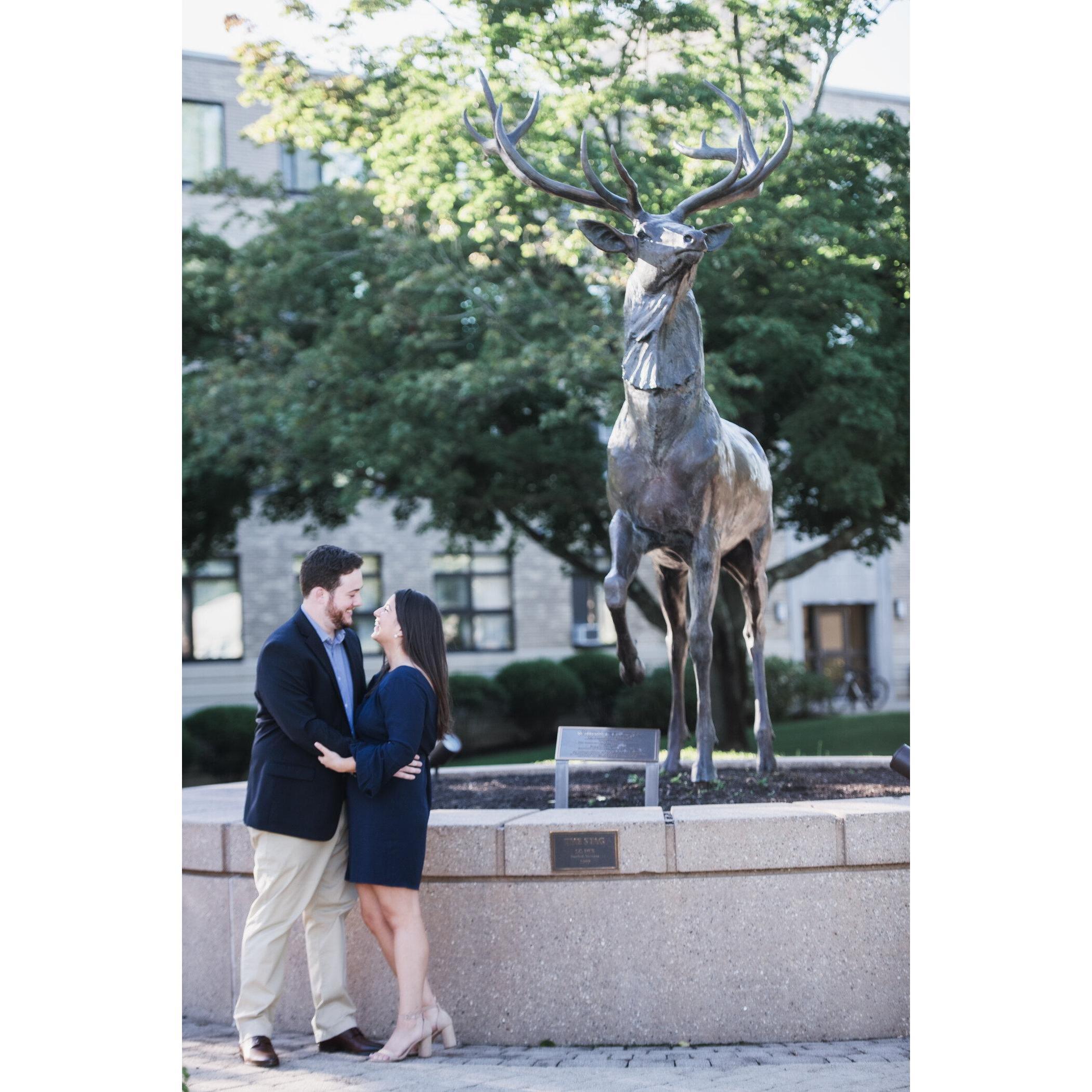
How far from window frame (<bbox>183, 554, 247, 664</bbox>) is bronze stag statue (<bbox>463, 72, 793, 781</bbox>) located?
1851 centimetres

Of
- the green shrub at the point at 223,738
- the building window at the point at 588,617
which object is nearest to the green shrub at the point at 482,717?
the green shrub at the point at 223,738

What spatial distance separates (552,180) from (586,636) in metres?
21.1

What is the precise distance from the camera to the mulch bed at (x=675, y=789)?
23.5 ft

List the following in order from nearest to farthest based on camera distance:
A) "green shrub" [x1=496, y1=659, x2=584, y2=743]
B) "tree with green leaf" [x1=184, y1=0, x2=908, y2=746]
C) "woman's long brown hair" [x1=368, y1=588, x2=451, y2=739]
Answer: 1. "woman's long brown hair" [x1=368, y1=588, x2=451, y2=739]
2. "tree with green leaf" [x1=184, y1=0, x2=908, y2=746]
3. "green shrub" [x1=496, y1=659, x2=584, y2=743]

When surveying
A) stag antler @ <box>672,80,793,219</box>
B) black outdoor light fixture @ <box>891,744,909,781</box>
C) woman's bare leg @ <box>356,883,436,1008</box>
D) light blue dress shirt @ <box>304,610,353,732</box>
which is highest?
stag antler @ <box>672,80,793,219</box>

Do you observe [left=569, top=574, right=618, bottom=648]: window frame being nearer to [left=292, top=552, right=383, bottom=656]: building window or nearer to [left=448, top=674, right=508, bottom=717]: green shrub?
[left=292, top=552, right=383, bottom=656]: building window

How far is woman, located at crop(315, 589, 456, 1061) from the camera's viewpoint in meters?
5.43

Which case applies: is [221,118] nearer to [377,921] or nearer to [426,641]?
[426,641]

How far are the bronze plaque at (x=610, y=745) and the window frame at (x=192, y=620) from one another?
62.0 feet

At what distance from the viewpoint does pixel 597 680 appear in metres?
24.2

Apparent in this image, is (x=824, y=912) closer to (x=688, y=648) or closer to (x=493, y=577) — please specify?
(x=688, y=648)

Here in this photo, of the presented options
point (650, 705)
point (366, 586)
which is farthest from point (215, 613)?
point (650, 705)

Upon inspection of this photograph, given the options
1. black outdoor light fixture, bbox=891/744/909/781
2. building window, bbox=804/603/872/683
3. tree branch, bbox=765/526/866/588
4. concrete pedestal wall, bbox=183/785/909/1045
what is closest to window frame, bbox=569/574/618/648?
building window, bbox=804/603/872/683

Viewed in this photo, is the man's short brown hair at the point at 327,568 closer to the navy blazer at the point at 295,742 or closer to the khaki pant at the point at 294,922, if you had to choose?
the navy blazer at the point at 295,742
